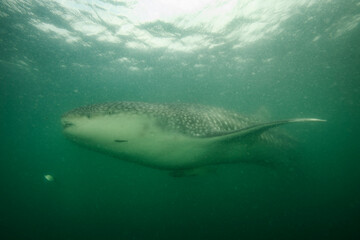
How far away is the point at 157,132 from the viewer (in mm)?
3646

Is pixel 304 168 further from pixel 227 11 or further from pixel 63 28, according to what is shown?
pixel 63 28

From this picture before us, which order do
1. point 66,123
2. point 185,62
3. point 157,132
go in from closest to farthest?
point 66,123
point 157,132
point 185,62

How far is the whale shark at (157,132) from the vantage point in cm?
313

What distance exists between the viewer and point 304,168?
905cm

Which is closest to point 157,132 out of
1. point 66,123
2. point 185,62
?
point 66,123

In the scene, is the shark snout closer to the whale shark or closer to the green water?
the whale shark

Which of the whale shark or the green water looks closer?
the whale shark

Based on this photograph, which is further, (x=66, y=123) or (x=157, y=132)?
(x=157, y=132)

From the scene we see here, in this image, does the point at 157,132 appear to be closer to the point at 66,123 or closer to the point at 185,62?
the point at 66,123

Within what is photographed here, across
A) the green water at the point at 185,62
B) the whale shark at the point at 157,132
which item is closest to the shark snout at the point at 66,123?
the whale shark at the point at 157,132

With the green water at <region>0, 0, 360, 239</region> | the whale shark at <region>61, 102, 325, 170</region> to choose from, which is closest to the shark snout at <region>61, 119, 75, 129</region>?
the whale shark at <region>61, 102, 325, 170</region>

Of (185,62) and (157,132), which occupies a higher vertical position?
(185,62)

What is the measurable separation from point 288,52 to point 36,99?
1081 inches

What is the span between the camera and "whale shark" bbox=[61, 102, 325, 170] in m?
3.13
